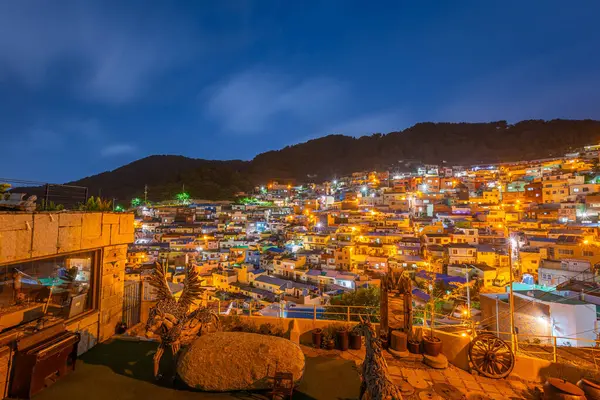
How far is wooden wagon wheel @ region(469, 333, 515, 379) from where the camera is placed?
616 centimetres

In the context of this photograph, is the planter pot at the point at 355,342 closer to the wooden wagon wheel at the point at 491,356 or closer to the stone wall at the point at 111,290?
the wooden wagon wheel at the point at 491,356

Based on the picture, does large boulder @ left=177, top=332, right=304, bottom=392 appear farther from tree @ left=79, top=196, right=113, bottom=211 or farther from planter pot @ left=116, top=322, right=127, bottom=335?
tree @ left=79, top=196, right=113, bottom=211

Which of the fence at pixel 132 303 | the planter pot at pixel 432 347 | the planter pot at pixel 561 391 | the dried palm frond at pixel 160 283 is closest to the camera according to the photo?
the planter pot at pixel 561 391

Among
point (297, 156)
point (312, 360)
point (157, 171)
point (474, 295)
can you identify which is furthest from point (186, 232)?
point (297, 156)

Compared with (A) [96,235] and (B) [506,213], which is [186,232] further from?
(B) [506,213]

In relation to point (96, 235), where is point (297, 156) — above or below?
above

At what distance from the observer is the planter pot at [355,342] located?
23.5 ft

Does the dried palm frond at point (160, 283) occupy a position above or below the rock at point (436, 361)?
above

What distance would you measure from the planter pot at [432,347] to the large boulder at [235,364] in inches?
133

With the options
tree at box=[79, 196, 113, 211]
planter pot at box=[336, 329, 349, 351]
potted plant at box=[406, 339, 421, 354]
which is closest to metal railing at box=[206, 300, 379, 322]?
planter pot at box=[336, 329, 349, 351]

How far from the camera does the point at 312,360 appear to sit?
21.6 feet

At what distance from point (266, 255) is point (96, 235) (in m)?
35.1

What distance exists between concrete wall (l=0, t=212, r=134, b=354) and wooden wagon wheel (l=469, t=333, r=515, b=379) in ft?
30.0

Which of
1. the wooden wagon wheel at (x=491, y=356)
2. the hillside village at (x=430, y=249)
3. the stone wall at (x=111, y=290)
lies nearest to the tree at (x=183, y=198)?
the hillside village at (x=430, y=249)
